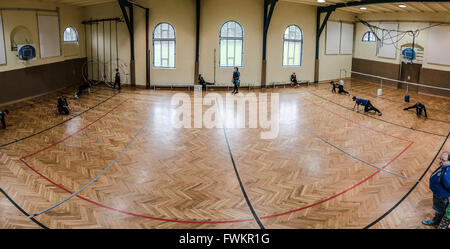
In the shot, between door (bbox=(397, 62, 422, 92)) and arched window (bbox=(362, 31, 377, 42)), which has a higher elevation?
arched window (bbox=(362, 31, 377, 42))

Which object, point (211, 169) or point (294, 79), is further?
point (294, 79)

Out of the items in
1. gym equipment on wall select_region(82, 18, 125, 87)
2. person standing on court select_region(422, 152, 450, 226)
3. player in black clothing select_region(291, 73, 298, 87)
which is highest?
gym equipment on wall select_region(82, 18, 125, 87)

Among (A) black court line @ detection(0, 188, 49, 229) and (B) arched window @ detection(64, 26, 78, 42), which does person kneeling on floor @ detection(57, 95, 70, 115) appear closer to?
(A) black court line @ detection(0, 188, 49, 229)

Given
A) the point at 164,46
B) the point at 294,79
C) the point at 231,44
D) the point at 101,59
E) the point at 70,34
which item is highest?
the point at 70,34

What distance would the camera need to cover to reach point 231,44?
19.1m

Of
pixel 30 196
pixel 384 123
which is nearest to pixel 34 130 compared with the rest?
pixel 30 196

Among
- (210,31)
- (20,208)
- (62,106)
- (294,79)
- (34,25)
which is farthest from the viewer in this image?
(294,79)

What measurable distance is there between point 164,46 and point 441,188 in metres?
15.5

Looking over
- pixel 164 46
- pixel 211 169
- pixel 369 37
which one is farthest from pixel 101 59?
pixel 369 37

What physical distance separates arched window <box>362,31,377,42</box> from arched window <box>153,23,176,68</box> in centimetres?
1304

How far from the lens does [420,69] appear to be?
2000 cm

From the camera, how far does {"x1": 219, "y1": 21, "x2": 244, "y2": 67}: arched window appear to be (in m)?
18.9
